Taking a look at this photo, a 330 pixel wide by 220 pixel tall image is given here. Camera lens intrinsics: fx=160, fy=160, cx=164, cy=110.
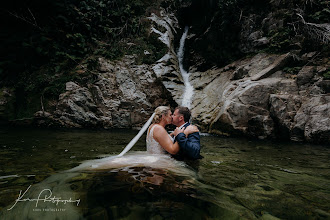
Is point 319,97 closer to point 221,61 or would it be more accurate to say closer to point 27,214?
point 221,61

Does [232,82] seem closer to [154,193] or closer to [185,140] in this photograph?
[185,140]

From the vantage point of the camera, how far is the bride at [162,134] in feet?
11.4

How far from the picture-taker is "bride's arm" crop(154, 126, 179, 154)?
3445mm

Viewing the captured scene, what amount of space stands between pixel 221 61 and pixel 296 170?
1191 cm

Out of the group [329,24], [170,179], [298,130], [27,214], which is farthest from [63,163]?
[329,24]

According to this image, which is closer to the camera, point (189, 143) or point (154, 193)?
point (154, 193)

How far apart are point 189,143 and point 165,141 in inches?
20.6

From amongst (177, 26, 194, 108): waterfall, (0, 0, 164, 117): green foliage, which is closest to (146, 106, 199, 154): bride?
(177, 26, 194, 108): waterfall

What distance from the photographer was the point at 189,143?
133 inches

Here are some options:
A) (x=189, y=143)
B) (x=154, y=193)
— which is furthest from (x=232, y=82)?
(x=154, y=193)

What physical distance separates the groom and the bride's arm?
6.1 inches

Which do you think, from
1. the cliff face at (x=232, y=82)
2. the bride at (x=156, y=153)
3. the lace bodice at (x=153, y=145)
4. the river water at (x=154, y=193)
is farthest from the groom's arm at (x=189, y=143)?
the cliff face at (x=232, y=82)

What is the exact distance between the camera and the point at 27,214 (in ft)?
4.36

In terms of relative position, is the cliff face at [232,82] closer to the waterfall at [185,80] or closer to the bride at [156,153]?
the waterfall at [185,80]
